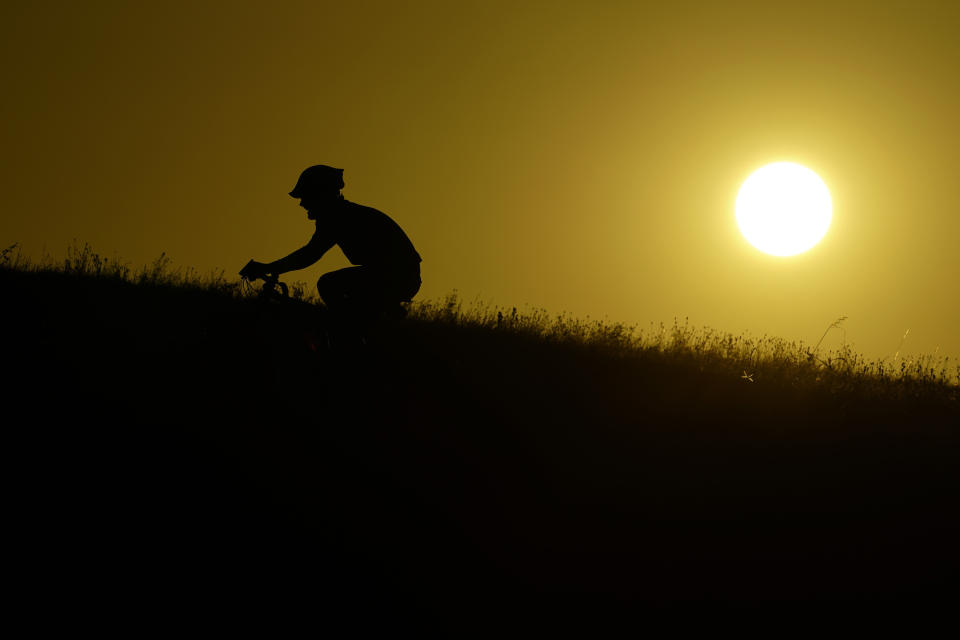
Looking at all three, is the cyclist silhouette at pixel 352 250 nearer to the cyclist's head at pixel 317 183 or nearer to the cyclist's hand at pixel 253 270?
the cyclist's head at pixel 317 183

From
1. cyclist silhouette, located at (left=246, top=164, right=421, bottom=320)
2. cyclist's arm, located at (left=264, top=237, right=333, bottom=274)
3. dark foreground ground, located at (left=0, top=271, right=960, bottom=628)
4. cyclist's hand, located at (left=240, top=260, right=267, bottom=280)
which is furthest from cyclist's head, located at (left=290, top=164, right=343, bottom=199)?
dark foreground ground, located at (left=0, top=271, right=960, bottom=628)

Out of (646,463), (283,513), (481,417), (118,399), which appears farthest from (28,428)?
(646,463)

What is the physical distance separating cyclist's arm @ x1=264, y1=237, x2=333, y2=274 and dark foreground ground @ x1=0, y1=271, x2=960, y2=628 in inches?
15.5

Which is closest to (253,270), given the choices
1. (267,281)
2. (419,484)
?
(267,281)

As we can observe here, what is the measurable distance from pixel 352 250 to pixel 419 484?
2.14m

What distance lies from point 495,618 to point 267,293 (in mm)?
3293

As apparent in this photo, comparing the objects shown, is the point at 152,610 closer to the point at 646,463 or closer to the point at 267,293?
the point at 267,293

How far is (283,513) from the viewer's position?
20.7 ft

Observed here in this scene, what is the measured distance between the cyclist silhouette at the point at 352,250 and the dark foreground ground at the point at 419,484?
50 centimetres

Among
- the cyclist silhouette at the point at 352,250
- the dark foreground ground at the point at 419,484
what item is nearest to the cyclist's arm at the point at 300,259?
the cyclist silhouette at the point at 352,250

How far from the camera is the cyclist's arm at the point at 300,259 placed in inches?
281

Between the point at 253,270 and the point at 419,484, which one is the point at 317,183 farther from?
the point at 419,484

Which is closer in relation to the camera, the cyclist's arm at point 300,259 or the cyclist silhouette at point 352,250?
the cyclist's arm at point 300,259

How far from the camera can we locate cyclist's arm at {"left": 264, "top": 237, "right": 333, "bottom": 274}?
715 centimetres
